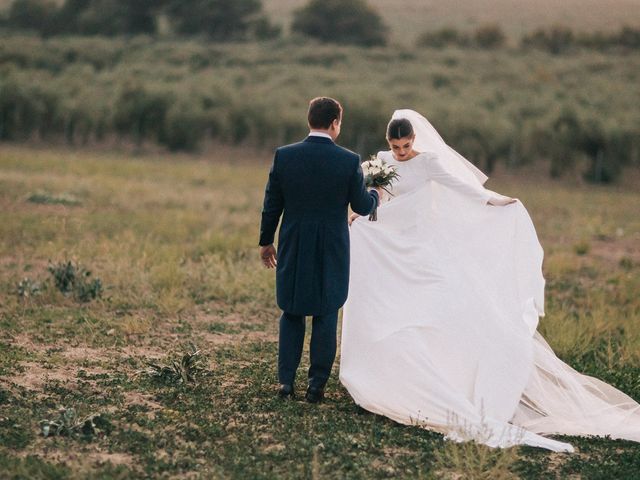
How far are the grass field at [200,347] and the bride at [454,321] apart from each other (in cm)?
24

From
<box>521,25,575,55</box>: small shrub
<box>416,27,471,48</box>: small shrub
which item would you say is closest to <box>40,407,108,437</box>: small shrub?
<box>416,27,471,48</box>: small shrub

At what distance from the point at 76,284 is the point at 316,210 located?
4.70 metres

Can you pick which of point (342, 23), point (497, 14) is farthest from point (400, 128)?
point (497, 14)

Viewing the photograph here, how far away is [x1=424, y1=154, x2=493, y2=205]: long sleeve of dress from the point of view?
7.02 metres

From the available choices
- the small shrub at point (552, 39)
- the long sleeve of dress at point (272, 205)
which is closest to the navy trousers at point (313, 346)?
the long sleeve of dress at point (272, 205)

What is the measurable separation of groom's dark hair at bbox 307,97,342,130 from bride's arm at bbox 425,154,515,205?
3.44ft

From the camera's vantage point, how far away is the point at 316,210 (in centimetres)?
635

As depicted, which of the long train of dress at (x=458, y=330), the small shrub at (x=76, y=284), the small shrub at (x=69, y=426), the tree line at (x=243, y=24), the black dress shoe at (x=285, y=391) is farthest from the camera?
the tree line at (x=243, y=24)

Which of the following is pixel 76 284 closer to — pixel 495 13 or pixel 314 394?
pixel 314 394

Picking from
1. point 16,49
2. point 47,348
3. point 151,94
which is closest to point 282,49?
point 16,49

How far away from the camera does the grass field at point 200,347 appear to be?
5.45 meters

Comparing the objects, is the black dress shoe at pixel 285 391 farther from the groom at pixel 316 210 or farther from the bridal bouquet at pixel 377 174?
the bridal bouquet at pixel 377 174

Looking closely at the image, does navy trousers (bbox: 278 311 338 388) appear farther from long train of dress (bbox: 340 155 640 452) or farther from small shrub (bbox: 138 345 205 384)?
small shrub (bbox: 138 345 205 384)

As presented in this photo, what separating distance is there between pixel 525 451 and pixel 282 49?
54.5 meters
